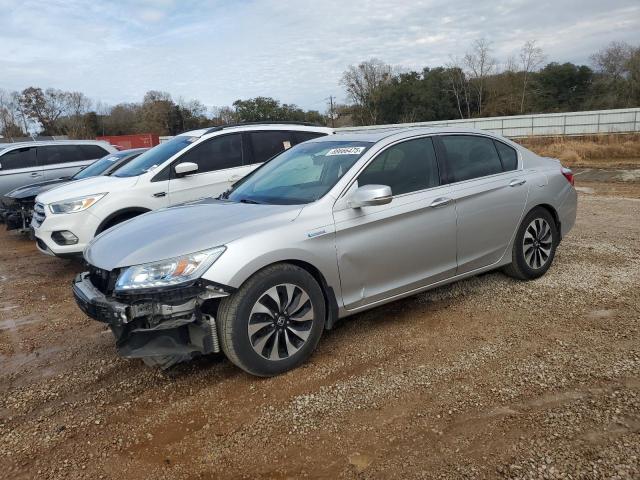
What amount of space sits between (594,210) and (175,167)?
24.7 ft

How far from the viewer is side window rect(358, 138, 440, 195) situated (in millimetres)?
4227

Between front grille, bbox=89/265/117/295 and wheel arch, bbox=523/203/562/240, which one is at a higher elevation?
front grille, bbox=89/265/117/295

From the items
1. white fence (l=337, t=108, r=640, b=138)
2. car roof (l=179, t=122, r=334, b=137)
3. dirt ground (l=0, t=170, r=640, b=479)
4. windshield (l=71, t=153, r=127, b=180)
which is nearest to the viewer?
dirt ground (l=0, t=170, r=640, b=479)

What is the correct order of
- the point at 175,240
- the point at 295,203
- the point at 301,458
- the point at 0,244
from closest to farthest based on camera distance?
1. the point at 301,458
2. the point at 175,240
3. the point at 295,203
4. the point at 0,244

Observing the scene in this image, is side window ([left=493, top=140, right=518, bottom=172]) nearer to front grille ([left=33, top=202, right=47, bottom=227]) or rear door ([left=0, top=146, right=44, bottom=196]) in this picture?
front grille ([left=33, top=202, right=47, bottom=227])

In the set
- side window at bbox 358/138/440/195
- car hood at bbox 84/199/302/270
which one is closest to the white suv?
car hood at bbox 84/199/302/270

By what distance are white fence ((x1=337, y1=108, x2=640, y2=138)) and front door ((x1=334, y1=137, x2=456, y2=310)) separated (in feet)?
99.6

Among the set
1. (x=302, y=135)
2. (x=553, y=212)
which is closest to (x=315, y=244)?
(x=553, y=212)

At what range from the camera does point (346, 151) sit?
4410mm

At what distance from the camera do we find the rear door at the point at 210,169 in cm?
694

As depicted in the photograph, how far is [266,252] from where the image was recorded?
11.3ft

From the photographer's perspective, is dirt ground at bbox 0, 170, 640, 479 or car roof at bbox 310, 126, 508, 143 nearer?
dirt ground at bbox 0, 170, 640, 479

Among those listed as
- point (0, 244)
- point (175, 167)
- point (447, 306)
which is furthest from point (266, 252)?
point (0, 244)

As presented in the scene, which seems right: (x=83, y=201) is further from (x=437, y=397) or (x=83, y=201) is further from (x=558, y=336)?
(x=558, y=336)
